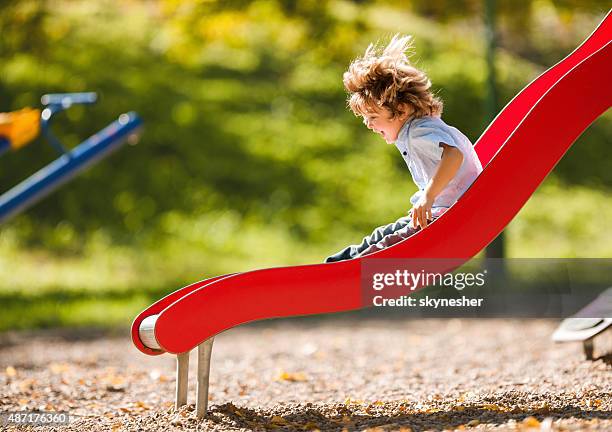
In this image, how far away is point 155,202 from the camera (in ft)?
40.5

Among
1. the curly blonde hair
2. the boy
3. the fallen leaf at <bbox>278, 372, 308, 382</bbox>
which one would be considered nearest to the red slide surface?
the boy

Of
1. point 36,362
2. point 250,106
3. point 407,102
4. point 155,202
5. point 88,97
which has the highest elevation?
point 250,106

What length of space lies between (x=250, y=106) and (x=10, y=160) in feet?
12.9

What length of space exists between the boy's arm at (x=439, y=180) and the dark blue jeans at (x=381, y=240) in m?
0.14

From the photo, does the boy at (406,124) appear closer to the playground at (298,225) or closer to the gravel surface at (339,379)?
the playground at (298,225)

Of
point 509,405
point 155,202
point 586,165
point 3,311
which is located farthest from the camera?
point 586,165

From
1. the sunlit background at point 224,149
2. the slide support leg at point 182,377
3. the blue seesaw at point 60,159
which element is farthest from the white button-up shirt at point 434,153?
the sunlit background at point 224,149

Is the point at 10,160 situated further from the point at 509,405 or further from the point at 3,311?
the point at 509,405

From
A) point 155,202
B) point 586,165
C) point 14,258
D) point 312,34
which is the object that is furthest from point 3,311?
point 586,165

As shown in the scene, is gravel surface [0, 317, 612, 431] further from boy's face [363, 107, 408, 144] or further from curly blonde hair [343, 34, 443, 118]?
curly blonde hair [343, 34, 443, 118]

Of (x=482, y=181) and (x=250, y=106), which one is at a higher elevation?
(x=250, y=106)

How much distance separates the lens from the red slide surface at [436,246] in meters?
3.60

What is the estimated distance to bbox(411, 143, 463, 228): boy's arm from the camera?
358 cm

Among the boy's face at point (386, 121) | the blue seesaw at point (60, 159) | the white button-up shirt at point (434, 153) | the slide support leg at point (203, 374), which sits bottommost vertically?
the slide support leg at point (203, 374)
